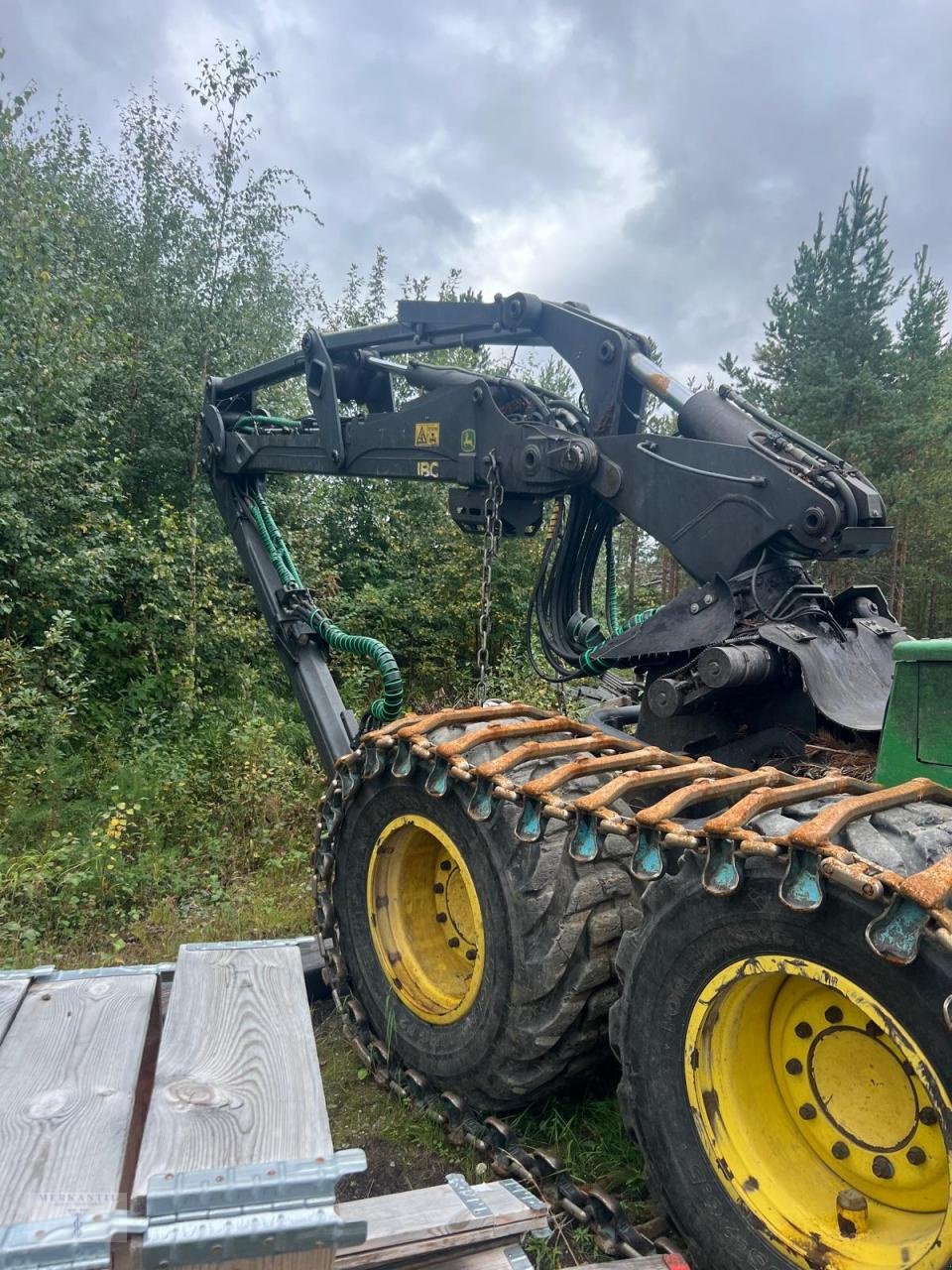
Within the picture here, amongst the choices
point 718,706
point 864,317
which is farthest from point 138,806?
point 864,317

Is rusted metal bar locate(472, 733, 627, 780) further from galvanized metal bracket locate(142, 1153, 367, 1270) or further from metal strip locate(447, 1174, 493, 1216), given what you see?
galvanized metal bracket locate(142, 1153, 367, 1270)

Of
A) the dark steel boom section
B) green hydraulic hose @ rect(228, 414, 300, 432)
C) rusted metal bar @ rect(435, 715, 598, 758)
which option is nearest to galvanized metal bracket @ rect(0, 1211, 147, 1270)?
rusted metal bar @ rect(435, 715, 598, 758)

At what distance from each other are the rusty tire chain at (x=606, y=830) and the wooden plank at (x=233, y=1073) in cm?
87

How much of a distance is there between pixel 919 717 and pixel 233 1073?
1877 mm

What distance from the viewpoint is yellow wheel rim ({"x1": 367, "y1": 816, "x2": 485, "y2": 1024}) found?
3246 mm

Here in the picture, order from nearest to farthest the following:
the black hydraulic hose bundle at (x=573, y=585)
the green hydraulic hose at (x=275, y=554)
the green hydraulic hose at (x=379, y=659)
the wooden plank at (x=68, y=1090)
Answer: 1. the wooden plank at (x=68, y=1090)
2. the black hydraulic hose bundle at (x=573, y=585)
3. the green hydraulic hose at (x=379, y=659)
4. the green hydraulic hose at (x=275, y=554)

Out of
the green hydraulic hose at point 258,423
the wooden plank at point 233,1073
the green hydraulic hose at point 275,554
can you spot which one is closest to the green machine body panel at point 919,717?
the wooden plank at point 233,1073

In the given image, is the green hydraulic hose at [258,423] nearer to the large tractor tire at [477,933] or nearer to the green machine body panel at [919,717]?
the large tractor tire at [477,933]

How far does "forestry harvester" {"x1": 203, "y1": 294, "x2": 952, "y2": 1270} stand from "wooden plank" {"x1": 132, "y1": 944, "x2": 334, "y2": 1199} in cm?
89

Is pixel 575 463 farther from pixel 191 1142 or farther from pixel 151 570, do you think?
pixel 151 570

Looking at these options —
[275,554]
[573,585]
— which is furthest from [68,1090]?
[275,554]

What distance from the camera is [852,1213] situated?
6.40 ft

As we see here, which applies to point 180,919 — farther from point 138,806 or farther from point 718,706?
point 718,706

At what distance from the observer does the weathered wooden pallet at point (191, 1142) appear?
49.4 inches
